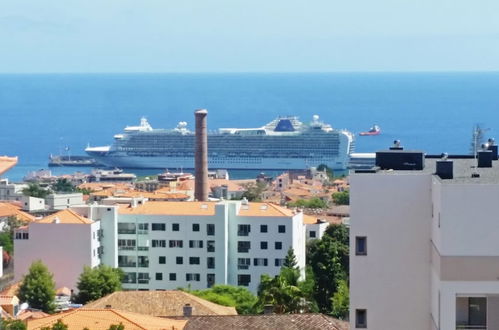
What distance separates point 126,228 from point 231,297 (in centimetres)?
882

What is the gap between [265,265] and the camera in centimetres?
4066

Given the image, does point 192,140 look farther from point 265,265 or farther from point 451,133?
point 265,265

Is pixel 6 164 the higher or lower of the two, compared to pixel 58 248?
higher

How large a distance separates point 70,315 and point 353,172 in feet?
28.7

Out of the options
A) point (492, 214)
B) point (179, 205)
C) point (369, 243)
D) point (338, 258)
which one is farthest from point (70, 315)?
point (179, 205)

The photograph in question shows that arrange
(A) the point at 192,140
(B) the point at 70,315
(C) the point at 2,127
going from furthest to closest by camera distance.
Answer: (C) the point at 2,127 → (A) the point at 192,140 → (B) the point at 70,315

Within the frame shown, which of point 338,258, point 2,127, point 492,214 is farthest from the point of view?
point 2,127

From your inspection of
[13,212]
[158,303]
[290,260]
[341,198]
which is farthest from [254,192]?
[158,303]

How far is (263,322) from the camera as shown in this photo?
20.6 m

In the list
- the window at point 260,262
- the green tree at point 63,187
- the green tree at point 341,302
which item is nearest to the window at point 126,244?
the window at point 260,262

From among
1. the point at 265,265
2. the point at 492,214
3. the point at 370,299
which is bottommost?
the point at 265,265

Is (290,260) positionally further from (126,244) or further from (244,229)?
(126,244)

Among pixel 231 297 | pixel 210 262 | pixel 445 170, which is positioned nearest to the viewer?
pixel 445 170

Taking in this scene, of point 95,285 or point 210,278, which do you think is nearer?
point 95,285
